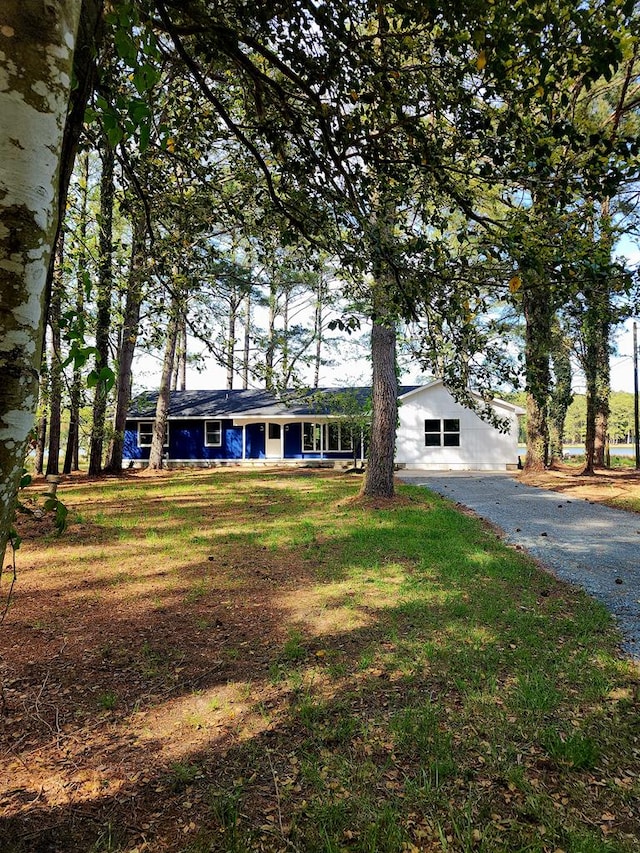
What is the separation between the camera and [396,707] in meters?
2.89

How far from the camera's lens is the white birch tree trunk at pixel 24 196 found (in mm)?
1064

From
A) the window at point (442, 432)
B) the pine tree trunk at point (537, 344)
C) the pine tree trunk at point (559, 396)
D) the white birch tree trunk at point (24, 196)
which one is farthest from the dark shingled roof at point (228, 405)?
the white birch tree trunk at point (24, 196)

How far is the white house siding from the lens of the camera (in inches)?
910

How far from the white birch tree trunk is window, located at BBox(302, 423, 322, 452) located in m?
23.4

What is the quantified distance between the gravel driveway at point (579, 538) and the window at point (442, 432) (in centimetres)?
925

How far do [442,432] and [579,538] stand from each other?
16.1 m

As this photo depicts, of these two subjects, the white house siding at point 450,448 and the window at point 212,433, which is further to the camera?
the window at point 212,433

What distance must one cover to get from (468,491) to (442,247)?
11.9 m

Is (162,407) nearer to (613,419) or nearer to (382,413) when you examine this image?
(382,413)

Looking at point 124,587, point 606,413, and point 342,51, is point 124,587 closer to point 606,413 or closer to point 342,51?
point 342,51

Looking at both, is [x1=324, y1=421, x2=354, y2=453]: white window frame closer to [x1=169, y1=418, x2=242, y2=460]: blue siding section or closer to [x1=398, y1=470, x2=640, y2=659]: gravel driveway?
[x1=169, y1=418, x2=242, y2=460]: blue siding section

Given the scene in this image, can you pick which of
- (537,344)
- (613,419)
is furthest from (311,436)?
(613,419)

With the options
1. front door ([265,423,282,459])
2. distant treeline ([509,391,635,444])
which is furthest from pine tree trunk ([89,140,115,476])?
distant treeline ([509,391,635,444])

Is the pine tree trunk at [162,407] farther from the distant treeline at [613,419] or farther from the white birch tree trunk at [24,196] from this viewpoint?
the distant treeline at [613,419]
